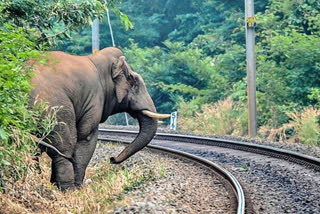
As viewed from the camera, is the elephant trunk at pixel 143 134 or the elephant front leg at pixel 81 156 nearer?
the elephant front leg at pixel 81 156

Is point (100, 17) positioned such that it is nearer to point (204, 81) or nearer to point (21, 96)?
point (21, 96)

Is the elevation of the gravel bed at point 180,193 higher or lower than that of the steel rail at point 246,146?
higher

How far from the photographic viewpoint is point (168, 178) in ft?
38.0

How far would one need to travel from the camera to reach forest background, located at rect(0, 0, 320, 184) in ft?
28.1

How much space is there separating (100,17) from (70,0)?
0.64 metres

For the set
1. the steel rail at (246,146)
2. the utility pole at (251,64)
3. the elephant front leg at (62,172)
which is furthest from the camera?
the utility pole at (251,64)

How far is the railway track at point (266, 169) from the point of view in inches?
388

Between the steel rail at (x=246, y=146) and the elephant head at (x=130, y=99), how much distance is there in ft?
11.0

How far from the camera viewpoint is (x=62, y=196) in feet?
32.1

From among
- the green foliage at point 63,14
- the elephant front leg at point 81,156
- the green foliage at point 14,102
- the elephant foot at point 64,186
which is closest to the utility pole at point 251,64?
the green foliage at point 63,14

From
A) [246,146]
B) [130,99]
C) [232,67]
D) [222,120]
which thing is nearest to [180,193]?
[130,99]

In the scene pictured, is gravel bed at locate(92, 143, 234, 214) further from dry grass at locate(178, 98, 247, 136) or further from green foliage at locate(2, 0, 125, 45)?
dry grass at locate(178, 98, 247, 136)

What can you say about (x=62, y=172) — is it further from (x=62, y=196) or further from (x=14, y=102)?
(x=14, y=102)

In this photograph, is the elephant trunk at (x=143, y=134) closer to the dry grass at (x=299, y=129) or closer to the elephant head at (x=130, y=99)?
the elephant head at (x=130, y=99)
